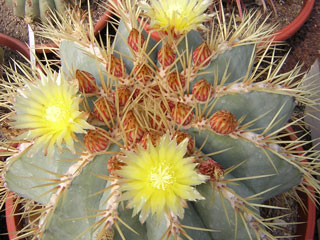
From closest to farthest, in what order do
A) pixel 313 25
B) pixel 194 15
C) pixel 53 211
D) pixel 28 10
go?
1. pixel 53 211
2. pixel 194 15
3. pixel 28 10
4. pixel 313 25

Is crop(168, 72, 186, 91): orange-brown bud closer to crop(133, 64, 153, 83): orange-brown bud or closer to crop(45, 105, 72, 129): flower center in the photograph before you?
crop(133, 64, 153, 83): orange-brown bud

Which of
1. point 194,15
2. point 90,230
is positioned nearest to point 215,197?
point 90,230

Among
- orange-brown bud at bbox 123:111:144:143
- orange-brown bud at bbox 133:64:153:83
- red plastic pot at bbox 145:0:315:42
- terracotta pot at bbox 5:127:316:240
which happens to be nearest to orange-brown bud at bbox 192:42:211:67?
orange-brown bud at bbox 133:64:153:83

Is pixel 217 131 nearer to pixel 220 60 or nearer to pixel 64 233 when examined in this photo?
pixel 220 60

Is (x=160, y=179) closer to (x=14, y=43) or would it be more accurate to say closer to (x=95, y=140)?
(x=95, y=140)

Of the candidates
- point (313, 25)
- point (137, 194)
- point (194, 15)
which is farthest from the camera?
point (313, 25)
